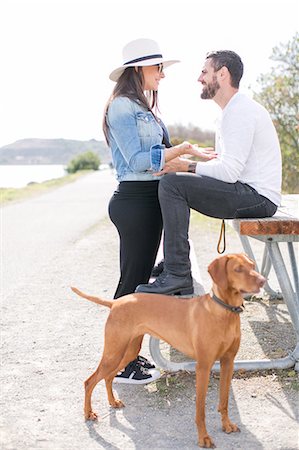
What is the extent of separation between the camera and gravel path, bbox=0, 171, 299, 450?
157 inches

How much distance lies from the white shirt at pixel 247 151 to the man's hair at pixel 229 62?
0.64 ft

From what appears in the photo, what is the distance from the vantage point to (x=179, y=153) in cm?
465

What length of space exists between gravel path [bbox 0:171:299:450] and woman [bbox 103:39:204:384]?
0.46 metres

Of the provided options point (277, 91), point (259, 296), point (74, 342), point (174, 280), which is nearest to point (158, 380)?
point (174, 280)

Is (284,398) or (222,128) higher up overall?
(222,128)

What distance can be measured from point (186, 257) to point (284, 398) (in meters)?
1.11

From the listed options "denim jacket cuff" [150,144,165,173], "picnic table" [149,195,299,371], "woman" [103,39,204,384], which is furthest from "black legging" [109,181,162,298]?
"picnic table" [149,195,299,371]

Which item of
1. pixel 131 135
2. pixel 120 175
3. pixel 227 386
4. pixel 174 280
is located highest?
pixel 131 135

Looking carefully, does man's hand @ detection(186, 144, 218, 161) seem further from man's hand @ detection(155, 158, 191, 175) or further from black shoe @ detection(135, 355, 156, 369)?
black shoe @ detection(135, 355, 156, 369)

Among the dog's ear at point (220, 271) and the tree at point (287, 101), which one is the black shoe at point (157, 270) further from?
the tree at point (287, 101)

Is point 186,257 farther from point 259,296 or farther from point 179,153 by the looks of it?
point 259,296

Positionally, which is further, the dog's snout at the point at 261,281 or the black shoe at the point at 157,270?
the black shoe at the point at 157,270

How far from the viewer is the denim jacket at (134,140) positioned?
4.60 metres

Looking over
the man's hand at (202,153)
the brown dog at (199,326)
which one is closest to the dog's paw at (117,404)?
the brown dog at (199,326)
